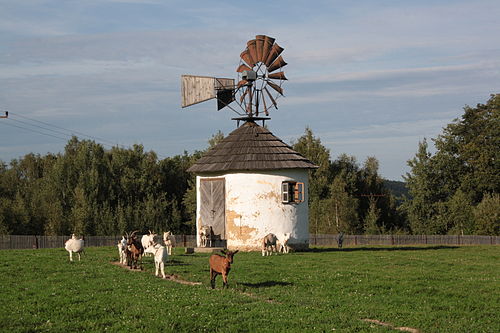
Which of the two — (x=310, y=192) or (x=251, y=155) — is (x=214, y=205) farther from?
(x=310, y=192)

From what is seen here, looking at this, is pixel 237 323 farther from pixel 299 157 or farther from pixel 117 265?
pixel 299 157

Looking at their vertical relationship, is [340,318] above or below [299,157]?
below

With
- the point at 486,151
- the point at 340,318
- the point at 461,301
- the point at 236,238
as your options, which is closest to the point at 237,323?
the point at 340,318

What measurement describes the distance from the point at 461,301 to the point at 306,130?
200ft

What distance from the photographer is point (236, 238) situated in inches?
1455

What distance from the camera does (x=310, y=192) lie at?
244ft

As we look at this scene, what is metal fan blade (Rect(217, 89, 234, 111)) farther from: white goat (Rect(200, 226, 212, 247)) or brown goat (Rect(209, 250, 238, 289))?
brown goat (Rect(209, 250, 238, 289))

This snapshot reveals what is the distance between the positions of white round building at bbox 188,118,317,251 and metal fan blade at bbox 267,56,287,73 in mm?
5551

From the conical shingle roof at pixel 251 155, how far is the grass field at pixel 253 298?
1063cm

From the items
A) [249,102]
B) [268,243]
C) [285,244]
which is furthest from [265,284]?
[249,102]

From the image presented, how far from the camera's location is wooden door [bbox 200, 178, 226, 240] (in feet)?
124

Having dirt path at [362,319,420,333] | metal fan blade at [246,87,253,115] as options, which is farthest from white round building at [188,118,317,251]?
dirt path at [362,319,420,333]

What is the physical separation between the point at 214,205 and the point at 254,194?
2672 mm

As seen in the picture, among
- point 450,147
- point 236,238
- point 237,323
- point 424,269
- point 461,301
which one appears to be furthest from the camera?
point 450,147
